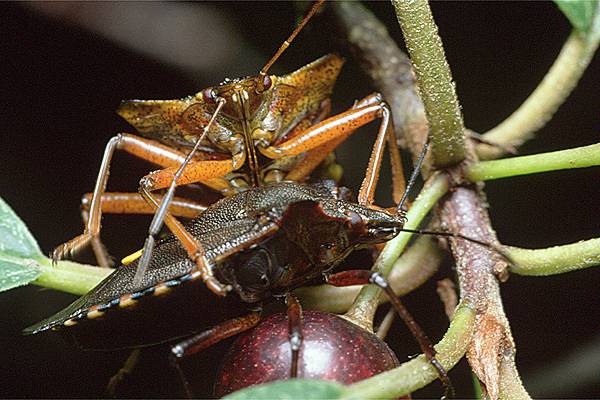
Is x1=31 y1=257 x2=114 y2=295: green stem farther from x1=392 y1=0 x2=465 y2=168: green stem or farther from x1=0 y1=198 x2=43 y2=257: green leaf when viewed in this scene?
x1=392 y1=0 x2=465 y2=168: green stem

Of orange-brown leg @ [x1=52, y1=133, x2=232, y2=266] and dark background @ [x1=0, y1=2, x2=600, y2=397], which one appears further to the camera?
dark background @ [x1=0, y1=2, x2=600, y2=397]

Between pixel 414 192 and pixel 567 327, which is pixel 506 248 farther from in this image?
pixel 567 327

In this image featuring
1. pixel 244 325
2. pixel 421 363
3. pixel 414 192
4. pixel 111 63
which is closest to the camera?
pixel 421 363

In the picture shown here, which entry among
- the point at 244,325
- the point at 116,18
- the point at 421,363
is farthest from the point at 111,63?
the point at 421,363

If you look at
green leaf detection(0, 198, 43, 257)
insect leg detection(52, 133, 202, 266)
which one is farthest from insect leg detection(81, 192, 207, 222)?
green leaf detection(0, 198, 43, 257)

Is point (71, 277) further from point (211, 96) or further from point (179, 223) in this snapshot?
point (211, 96)

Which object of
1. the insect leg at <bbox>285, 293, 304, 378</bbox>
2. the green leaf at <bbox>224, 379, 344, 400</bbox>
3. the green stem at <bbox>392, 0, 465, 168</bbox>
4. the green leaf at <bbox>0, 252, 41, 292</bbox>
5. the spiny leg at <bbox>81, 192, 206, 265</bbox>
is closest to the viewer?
the green leaf at <bbox>224, 379, 344, 400</bbox>
